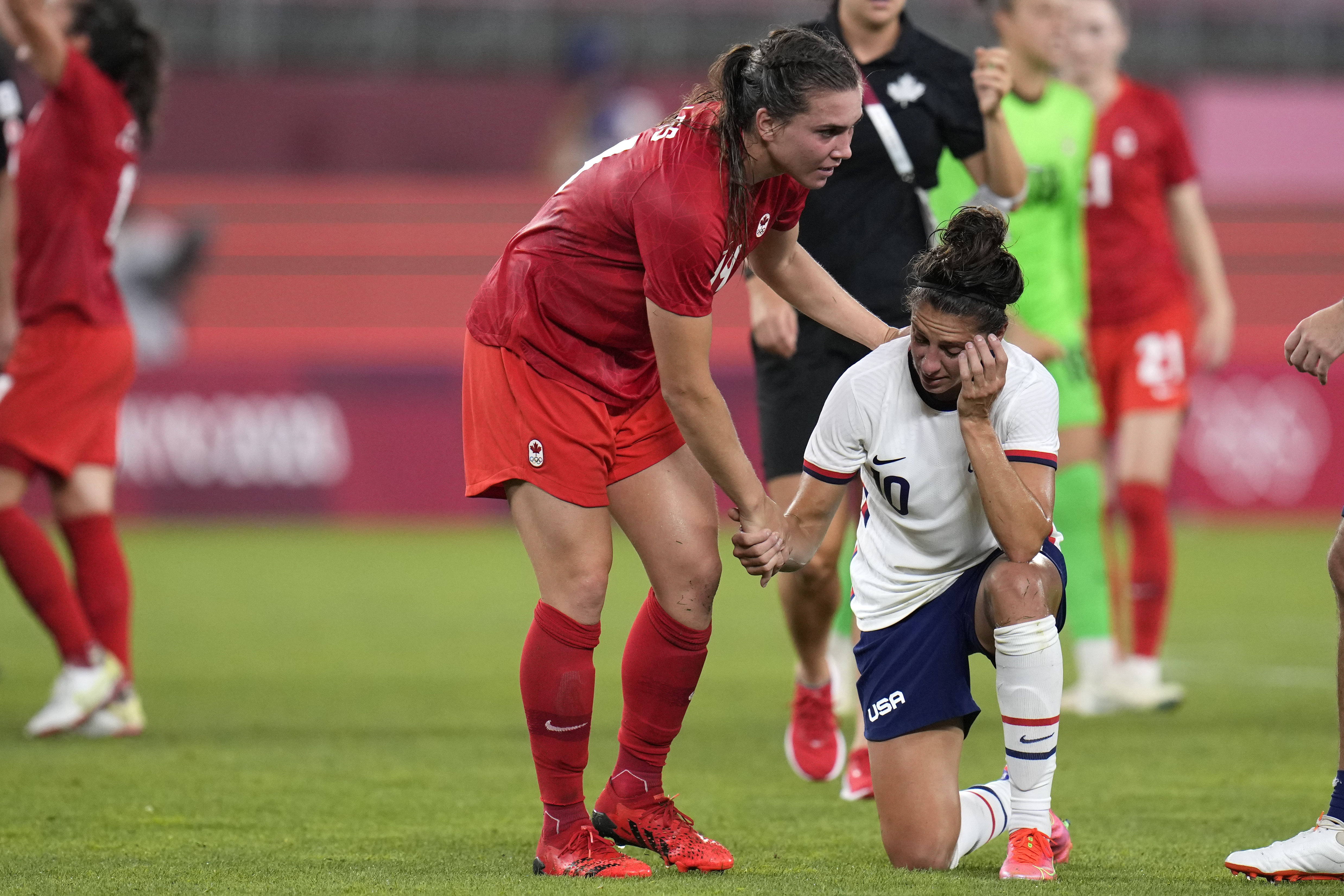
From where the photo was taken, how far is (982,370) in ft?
11.8

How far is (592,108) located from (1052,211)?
576 inches

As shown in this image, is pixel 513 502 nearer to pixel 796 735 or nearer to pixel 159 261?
pixel 796 735

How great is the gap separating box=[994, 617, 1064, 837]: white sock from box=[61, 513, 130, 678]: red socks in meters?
3.46

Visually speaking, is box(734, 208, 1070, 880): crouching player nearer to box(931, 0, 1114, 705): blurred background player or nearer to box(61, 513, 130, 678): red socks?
box(931, 0, 1114, 705): blurred background player

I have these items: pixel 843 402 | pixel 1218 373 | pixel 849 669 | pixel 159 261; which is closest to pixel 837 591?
pixel 849 669

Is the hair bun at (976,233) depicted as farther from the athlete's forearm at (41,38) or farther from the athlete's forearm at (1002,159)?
the athlete's forearm at (41,38)

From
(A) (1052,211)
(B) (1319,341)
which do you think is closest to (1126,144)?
(A) (1052,211)

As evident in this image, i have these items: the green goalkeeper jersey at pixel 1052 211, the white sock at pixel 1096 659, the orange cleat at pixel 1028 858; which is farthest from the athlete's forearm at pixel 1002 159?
the white sock at pixel 1096 659

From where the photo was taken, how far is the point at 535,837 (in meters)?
4.23

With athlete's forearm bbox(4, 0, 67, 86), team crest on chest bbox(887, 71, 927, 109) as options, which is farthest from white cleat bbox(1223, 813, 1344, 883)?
athlete's forearm bbox(4, 0, 67, 86)

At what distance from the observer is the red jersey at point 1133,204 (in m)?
6.85

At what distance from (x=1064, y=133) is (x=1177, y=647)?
304cm

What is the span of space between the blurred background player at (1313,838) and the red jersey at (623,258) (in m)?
1.10

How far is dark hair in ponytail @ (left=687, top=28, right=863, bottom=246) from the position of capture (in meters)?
3.52
